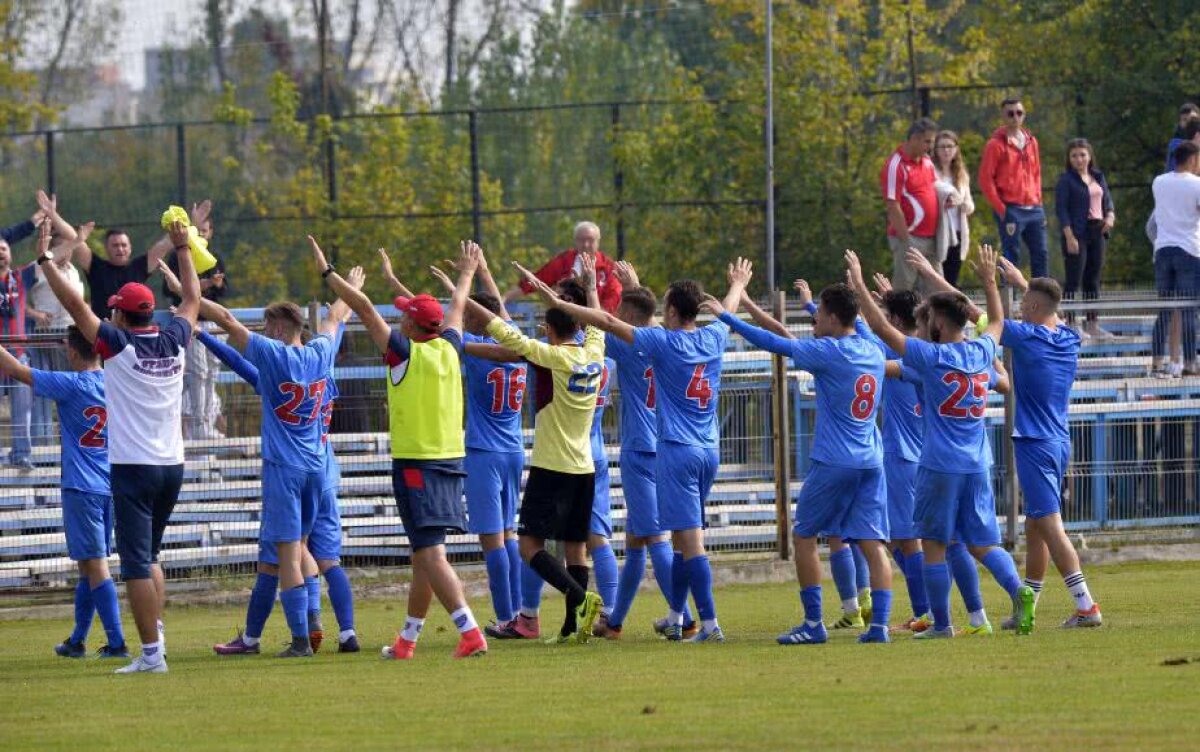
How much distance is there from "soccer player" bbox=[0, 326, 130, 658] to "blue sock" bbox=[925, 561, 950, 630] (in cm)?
496

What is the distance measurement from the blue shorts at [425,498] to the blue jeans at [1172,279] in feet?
30.9

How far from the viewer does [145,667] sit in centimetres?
1077

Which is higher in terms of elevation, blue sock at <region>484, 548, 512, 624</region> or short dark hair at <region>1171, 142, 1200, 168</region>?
short dark hair at <region>1171, 142, 1200, 168</region>

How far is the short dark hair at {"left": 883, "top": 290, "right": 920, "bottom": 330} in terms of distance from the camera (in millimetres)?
12164

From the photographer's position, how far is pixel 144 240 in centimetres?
2758

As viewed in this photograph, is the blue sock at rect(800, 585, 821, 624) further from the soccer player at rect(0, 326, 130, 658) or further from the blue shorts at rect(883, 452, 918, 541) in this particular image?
the soccer player at rect(0, 326, 130, 658)

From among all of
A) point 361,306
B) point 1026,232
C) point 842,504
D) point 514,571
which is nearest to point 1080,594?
point 842,504

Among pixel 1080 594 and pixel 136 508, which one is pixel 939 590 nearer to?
pixel 1080 594

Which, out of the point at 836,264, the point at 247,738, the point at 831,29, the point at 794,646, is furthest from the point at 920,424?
the point at 831,29

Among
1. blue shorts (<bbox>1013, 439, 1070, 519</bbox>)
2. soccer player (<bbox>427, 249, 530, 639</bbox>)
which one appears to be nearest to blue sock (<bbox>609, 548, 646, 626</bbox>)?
soccer player (<bbox>427, 249, 530, 639</bbox>)

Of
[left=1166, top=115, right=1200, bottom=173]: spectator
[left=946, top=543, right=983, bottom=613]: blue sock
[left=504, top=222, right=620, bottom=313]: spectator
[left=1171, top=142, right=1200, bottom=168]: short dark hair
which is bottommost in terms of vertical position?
[left=946, top=543, right=983, bottom=613]: blue sock

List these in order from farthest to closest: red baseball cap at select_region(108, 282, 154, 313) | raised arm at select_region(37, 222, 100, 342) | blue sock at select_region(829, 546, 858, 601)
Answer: blue sock at select_region(829, 546, 858, 601) → red baseball cap at select_region(108, 282, 154, 313) → raised arm at select_region(37, 222, 100, 342)

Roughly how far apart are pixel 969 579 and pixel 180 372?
191 inches

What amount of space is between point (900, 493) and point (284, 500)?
158 inches
